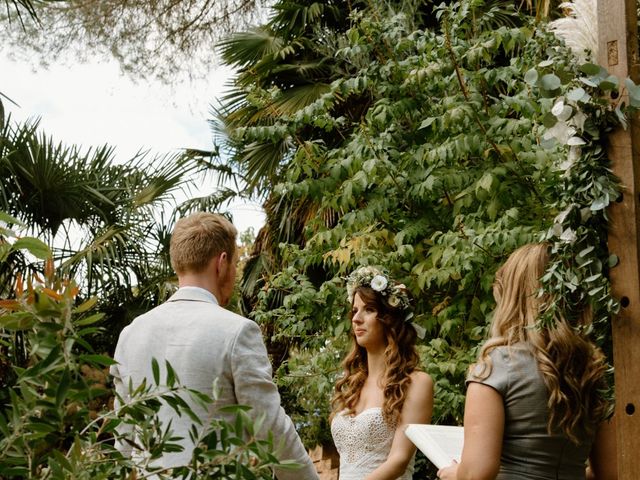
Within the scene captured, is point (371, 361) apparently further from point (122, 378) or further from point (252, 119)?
point (252, 119)

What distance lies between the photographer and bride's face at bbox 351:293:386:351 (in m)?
4.16

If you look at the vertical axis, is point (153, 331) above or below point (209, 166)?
below

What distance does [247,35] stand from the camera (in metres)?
10.1

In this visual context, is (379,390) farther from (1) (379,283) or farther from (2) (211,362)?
(2) (211,362)

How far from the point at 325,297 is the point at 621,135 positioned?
11.0ft

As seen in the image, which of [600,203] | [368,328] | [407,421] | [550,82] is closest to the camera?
[600,203]

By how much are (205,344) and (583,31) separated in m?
1.41

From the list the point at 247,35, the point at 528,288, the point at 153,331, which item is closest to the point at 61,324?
the point at 153,331

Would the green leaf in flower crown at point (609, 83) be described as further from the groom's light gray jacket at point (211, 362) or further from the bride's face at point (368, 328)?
the bride's face at point (368, 328)

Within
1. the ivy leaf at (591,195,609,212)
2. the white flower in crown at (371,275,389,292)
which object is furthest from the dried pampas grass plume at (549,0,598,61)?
the white flower in crown at (371,275,389,292)

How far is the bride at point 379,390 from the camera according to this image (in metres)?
3.90

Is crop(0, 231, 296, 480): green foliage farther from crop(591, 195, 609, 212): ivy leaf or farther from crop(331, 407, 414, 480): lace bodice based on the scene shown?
crop(331, 407, 414, 480): lace bodice

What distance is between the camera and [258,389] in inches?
99.9

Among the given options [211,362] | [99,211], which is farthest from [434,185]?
[99,211]
